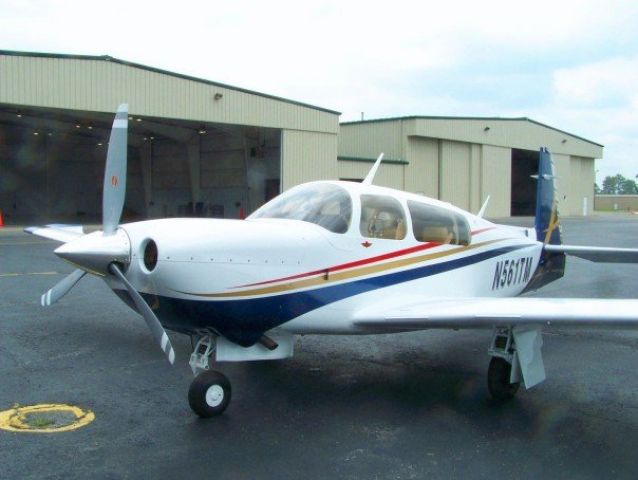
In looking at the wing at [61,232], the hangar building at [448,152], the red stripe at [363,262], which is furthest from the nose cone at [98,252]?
the hangar building at [448,152]

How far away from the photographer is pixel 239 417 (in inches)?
211

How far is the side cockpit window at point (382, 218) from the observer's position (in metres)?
6.25

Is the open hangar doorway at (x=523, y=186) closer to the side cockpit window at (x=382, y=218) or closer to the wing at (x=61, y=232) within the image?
the wing at (x=61, y=232)

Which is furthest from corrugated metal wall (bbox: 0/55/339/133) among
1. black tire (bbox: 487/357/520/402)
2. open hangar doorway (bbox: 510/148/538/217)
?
open hangar doorway (bbox: 510/148/538/217)

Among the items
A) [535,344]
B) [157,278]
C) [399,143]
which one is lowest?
[535,344]

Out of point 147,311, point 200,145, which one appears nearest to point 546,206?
point 147,311

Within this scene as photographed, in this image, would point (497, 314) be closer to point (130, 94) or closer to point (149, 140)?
point (130, 94)

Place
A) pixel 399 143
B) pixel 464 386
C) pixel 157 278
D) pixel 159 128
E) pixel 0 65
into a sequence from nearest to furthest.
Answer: pixel 157 278, pixel 464 386, pixel 0 65, pixel 159 128, pixel 399 143

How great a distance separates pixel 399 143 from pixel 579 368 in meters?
35.0

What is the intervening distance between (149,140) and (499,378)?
4066 cm

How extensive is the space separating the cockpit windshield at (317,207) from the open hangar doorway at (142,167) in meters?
26.6

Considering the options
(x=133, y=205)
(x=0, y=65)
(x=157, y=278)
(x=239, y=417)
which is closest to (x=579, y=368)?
(x=239, y=417)

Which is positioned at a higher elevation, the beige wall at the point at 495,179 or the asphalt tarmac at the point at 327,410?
the beige wall at the point at 495,179

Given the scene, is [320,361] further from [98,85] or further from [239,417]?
[98,85]
